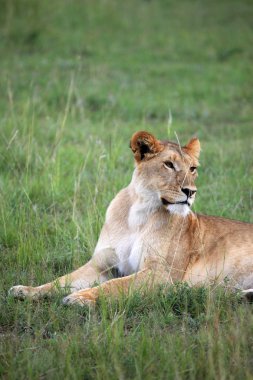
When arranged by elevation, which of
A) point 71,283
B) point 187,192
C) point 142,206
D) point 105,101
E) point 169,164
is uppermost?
point 105,101

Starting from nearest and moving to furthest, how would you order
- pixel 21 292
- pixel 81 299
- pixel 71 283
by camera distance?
pixel 81 299 → pixel 21 292 → pixel 71 283

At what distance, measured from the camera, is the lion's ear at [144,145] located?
4188 mm

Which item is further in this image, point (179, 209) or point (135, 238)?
point (135, 238)

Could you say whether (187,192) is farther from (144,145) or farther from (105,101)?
(105,101)

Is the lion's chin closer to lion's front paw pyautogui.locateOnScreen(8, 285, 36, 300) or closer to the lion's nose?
the lion's nose

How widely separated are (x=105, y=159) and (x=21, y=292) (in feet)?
7.63

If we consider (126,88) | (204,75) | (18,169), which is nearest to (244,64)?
(204,75)

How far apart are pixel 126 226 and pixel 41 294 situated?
67 cm

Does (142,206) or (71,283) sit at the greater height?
(142,206)

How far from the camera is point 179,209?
13.3 feet

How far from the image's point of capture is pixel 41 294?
3953mm

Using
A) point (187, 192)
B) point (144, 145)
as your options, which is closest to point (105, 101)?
point (144, 145)

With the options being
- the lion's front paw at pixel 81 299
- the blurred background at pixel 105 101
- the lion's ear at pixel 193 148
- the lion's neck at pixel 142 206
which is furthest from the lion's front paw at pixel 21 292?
the lion's ear at pixel 193 148

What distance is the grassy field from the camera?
3127 mm
